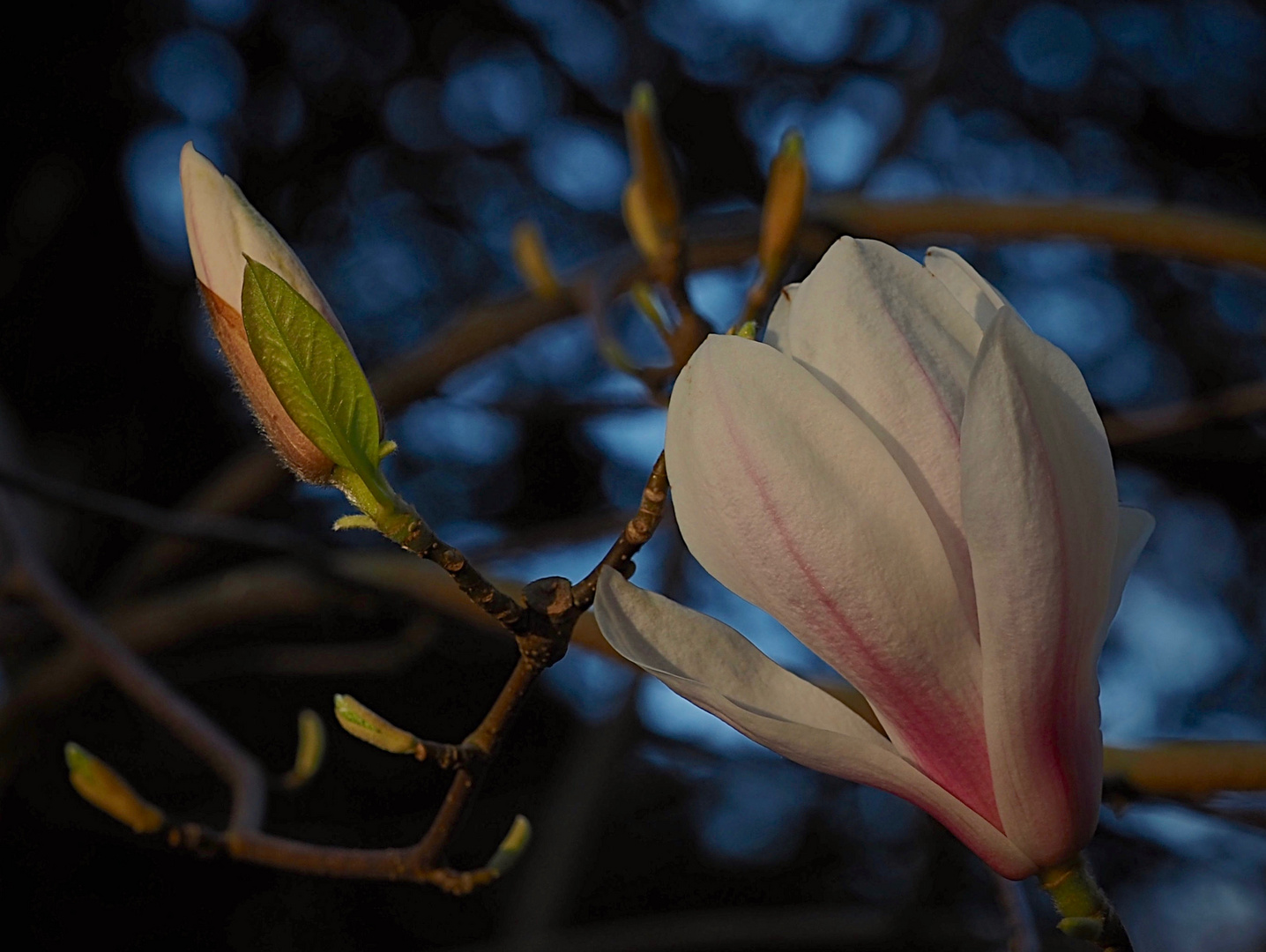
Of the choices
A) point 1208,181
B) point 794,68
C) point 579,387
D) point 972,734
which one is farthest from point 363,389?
point 1208,181

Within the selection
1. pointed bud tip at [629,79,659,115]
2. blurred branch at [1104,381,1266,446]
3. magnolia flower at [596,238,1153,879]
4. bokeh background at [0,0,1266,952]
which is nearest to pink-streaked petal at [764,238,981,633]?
magnolia flower at [596,238,1153,879]

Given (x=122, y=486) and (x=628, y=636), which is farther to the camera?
(x=122, y=486)

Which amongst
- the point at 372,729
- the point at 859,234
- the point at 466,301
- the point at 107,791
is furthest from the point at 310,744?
the point at 466,301

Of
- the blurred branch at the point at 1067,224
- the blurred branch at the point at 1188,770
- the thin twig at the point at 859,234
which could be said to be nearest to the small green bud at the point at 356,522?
the blurred branch at the point at 1188,770

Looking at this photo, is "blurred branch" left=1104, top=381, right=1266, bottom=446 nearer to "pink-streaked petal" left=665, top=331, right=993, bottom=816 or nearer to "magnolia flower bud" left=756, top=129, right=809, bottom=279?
"magnolia flower bud" left=756, top=129, right=809, bottom=279

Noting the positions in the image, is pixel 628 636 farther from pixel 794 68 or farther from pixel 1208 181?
pixel 1208 181

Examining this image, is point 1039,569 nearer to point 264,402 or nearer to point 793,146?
point 264,402
